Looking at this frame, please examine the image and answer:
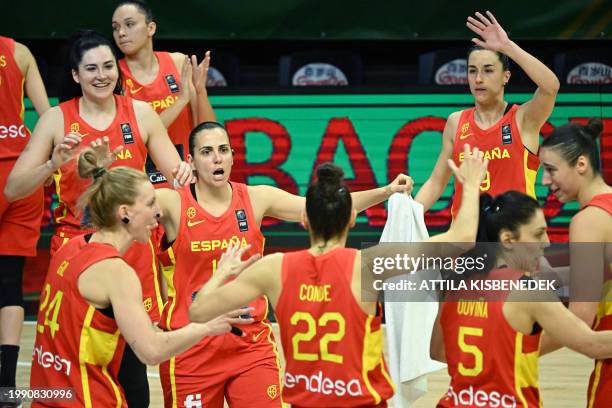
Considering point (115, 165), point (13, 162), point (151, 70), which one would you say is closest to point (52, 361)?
point (115, 165)

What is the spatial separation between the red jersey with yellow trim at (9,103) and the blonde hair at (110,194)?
228 cm

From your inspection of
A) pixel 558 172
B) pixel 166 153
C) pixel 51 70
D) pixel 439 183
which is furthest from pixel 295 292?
pixel 51 70

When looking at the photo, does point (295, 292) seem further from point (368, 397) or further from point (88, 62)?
point (88, 62)

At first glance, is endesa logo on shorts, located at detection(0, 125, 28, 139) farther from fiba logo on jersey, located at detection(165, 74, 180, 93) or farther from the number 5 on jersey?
the number 5 on jersey

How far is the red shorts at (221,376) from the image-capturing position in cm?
502

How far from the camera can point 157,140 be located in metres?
5.75

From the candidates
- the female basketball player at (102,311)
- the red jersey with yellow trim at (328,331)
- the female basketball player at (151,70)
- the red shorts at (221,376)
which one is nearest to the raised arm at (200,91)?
the female basketball player at (151,70)

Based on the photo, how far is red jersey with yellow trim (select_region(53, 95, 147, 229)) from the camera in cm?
564

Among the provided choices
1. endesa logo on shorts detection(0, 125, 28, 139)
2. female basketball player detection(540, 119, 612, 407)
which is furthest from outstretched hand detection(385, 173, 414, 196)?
endesa logo on shorts detection(0, 125, 28, 139)

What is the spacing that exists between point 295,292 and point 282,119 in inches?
215

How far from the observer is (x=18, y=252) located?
6.24 meters

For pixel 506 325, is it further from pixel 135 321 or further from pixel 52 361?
pixel 52 361

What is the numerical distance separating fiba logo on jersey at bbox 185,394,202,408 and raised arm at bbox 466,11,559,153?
2.34 metres

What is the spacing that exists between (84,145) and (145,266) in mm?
704
